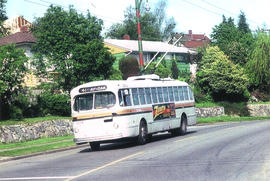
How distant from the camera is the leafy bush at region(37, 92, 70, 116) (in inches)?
1433

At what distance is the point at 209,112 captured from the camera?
5425 centimetres

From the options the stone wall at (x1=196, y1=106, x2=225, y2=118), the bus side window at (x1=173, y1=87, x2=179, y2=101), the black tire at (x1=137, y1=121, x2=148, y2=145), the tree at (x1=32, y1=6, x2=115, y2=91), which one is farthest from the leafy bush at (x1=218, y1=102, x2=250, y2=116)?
the black tire at (x1=137, y1=121, x2=148, y2=145)

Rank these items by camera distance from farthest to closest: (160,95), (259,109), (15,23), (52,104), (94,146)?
1. (15,23)
2. (259,109)
3. (52,104)
4. (160,95)
5. (94,146)

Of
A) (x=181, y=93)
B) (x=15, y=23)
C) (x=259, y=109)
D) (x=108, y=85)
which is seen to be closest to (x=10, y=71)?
(x=181, y=93)

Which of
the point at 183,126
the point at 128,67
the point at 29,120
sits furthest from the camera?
the point at 128,67

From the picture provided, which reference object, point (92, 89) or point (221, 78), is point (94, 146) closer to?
point (92, 89)

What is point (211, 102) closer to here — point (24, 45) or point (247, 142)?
point (24, 45)

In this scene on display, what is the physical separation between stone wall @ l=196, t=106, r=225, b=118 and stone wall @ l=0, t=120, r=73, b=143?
2023 cm

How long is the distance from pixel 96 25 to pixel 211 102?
72.3 ft

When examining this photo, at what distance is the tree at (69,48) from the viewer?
124ft

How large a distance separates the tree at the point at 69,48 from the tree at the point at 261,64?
2687 cm

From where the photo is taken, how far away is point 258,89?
2466 inches

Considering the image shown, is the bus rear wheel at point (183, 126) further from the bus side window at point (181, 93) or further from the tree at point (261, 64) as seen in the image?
the tree at point (261, 64)

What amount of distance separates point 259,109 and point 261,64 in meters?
5.20
